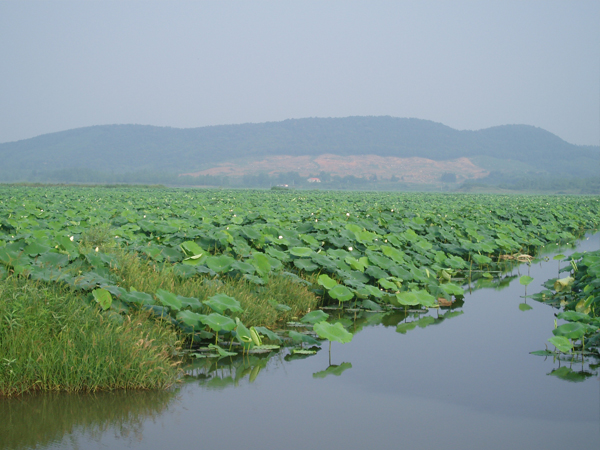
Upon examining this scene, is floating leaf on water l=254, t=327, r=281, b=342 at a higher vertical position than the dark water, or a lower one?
higher

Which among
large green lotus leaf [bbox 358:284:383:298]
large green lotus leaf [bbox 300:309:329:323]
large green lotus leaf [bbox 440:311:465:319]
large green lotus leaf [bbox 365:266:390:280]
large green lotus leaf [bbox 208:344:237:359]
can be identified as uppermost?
large green lotus leaf [bbox 365:266:390:280]

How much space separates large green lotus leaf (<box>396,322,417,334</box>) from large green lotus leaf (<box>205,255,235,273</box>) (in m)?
2.10

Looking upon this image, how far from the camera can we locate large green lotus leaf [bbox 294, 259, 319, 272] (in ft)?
22.8

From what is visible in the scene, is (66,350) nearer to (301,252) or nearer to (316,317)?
(316,317)

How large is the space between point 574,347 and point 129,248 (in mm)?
5448

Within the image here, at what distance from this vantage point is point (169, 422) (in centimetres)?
345

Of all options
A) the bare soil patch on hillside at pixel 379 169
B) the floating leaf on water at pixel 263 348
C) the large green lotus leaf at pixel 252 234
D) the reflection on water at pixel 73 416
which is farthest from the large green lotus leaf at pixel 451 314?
the bare soil patch on hillside at pixel 379 169

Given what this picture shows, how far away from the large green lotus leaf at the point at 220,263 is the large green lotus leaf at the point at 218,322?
1.53 metres

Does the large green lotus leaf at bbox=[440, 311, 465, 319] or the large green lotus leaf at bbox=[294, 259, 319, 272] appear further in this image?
the large green lotus leaf at bbox=[294, 259, 319, 272]

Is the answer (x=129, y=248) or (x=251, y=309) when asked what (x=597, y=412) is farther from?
(x=129, y=248)

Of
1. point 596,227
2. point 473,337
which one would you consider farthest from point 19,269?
point 596,227

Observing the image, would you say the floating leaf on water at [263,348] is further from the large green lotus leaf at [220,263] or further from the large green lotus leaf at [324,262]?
the large green lotus leaf at [324,262]

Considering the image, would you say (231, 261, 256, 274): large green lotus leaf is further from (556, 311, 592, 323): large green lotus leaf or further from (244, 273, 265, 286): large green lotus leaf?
(556, 311, 592, 323): large green lotus leaf

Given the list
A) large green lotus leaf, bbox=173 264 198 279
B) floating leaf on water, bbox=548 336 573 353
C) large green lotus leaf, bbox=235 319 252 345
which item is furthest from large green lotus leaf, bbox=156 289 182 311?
floating leaf on water, bbox=548 336 573 353
